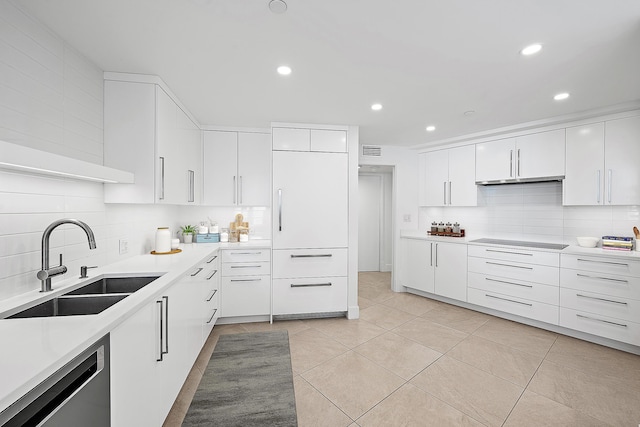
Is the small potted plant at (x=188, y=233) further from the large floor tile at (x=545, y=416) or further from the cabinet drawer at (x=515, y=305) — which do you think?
the cabinet drawer at (x=515, y=305)

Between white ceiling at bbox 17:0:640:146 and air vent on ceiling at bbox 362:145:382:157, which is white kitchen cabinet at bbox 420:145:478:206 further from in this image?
white ceiling at bbox 17:0:640:146

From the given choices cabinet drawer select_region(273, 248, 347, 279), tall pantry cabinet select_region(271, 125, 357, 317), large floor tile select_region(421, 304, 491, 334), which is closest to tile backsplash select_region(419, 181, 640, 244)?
large floor tile select_region(421, 304, 491, 334)

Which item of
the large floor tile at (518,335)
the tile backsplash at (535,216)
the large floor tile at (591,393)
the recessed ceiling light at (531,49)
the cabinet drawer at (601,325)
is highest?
the recessed ceiling light at (531,49)

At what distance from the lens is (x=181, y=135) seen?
2768 millimetres

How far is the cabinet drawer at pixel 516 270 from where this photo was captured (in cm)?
307

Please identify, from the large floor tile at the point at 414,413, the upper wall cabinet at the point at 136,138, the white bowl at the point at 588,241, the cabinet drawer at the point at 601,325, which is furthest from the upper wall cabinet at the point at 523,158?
the upper wall cabinet at the point at 136,138

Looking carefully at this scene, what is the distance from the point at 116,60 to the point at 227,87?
78 cm

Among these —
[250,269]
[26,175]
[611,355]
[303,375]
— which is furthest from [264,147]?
[611,355]

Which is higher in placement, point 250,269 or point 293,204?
point 293,204

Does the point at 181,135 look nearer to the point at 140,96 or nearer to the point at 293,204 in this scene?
the point at 140,96

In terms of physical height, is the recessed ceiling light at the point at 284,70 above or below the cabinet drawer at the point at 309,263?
above

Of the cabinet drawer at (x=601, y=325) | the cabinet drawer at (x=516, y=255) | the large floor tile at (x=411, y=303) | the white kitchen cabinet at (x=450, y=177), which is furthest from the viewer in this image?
the white kitchen cabinet at (x=450, y=177)

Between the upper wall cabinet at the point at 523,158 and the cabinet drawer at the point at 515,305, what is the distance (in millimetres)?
1500

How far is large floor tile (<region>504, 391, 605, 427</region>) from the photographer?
178 cm
